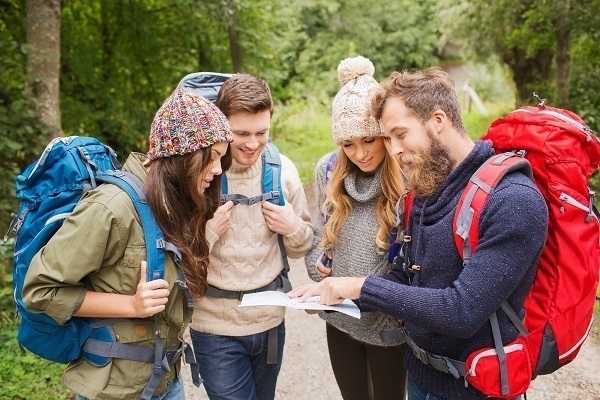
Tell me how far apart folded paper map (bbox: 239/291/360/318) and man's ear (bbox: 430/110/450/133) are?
0.72 meters

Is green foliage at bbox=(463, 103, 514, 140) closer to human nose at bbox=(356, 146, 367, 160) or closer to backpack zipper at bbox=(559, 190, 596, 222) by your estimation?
human nose at bbox=(356, 146, 367, 160)

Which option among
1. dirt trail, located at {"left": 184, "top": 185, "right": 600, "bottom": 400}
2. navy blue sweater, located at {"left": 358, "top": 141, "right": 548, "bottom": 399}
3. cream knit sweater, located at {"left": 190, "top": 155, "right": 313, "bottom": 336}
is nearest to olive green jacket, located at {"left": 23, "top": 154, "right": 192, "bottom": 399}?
cream knit sweater, located at {"left": 190, "top": 155, "right": 313, "bottom": 336}

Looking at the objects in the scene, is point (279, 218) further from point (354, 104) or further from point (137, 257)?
point (137, 257)

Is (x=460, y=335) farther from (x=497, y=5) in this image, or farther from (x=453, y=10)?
(x=453, y=10)

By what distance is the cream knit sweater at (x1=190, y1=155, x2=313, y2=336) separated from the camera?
2.34 meters

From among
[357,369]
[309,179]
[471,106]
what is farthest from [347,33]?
[357,369]

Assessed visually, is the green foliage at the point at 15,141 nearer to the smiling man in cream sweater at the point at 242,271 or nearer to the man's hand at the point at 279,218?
the smiling man in cream sweater at the point at 242,271

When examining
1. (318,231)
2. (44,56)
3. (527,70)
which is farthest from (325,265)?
(527,70)

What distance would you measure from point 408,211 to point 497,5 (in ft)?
35.1

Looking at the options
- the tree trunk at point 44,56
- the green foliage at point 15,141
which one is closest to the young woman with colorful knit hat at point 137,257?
the green foliage at point 15,141

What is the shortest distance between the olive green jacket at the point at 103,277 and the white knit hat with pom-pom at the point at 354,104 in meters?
0.92

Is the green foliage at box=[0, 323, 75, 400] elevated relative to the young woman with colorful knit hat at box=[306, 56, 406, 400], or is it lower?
lower

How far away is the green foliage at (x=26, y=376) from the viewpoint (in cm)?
347

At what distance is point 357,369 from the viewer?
8.46 feet
